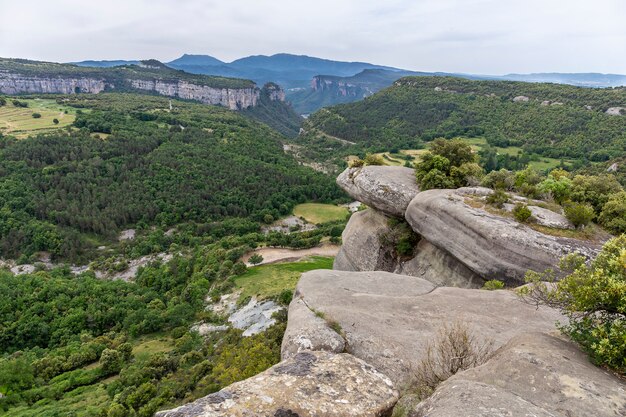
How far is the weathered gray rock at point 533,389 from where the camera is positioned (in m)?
8.38

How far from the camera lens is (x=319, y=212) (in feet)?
317

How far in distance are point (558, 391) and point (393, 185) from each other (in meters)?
23.6

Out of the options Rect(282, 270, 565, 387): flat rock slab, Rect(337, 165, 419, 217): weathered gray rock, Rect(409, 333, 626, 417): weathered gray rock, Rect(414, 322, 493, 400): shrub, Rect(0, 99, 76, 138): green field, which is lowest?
Rect(282, 270, 565, 387): flat rock slab

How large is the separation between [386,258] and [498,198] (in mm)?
12028

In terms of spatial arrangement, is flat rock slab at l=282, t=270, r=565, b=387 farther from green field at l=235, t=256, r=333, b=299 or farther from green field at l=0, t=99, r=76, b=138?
green field at l=0, t=99, r=76, b=138

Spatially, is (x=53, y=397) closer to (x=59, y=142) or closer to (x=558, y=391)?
(x=558, y=391)

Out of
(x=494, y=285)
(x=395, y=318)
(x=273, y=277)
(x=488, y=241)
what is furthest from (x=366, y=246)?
(x=273, y=277)

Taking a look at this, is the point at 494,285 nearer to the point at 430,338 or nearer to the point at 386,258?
the point at 430,338

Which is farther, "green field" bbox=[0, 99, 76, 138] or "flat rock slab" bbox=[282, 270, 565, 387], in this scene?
"green field" bbox=[0, 99, 76, 138]

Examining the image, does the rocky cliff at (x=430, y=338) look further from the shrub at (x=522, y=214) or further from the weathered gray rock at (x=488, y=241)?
the shrub at (x=522, y=214)

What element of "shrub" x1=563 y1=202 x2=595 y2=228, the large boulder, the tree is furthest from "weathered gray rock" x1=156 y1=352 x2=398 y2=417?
the tree

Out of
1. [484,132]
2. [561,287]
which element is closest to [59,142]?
[561,287]

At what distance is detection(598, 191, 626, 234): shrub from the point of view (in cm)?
2181

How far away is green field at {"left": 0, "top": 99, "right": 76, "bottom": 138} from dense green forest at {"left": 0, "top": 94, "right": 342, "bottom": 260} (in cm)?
→ 991
